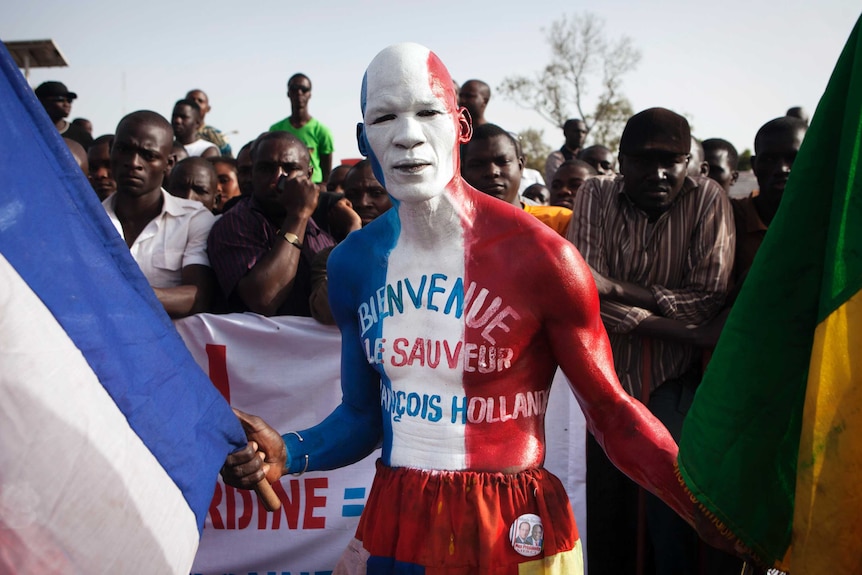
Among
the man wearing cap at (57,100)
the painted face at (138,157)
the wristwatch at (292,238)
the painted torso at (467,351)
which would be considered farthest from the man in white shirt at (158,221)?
the man wearing cap at (57,100)

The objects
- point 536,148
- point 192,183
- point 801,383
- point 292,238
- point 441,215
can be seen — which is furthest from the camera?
point 536,148

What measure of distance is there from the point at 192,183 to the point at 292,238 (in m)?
2.08

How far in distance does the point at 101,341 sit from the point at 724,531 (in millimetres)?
1551

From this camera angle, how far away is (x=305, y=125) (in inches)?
324

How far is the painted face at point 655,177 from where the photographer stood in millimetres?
3771

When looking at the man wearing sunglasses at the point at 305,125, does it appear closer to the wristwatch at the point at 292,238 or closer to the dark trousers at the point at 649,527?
the wristwatch at the point at 292,238

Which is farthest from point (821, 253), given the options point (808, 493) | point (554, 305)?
point (554, 305)

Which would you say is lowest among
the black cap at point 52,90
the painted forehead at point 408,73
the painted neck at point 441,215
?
the painted neck at point 441,215

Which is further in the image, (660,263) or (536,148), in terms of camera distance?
(536,148)

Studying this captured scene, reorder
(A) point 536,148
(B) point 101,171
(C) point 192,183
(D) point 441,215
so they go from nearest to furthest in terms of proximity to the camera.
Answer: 1. (D) point 441,215
2. (C) point 192,183
3. (B) point 101,171
4. (A) point 536,148

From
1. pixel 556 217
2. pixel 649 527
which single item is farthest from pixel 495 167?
pixel 649 527

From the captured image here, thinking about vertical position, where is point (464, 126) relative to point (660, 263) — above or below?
above

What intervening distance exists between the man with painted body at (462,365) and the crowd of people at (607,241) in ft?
2.45

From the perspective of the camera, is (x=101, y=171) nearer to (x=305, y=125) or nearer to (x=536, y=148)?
(x=305, y=125)
